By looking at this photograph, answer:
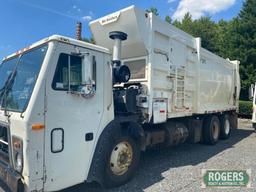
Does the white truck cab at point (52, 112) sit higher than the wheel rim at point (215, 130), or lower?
higher

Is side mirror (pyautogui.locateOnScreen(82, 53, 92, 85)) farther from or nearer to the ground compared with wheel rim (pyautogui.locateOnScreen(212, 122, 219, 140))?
farther from the ground

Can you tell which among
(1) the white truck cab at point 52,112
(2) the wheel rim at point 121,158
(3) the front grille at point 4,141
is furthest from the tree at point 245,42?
(3) the front grille at point 4,141

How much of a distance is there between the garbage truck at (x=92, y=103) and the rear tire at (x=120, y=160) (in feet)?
0.06

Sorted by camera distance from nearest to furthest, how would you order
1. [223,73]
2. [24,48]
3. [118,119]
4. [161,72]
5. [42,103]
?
[42,103] → [24,48] → [118,119] → [161,72] → [223,73]

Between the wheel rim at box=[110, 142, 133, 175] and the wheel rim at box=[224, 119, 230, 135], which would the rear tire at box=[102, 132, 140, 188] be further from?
the wheel rim at box=[224, 119, 230, 135]

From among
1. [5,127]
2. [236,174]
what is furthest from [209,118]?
[5,127]

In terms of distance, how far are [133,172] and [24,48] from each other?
306 cm

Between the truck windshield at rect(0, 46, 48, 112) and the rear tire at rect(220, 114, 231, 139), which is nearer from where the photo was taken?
the truck windshield at rect(0, 46, 48, 112)

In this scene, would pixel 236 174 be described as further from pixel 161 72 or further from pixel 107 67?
pixel 107 67

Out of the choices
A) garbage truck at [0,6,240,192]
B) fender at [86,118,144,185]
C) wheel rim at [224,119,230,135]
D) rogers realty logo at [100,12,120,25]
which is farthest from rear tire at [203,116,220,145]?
rogers realty logo at [100,12,120,25]

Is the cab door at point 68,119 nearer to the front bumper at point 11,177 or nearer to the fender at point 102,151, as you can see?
the fender at point 102,151

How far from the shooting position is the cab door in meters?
3.56

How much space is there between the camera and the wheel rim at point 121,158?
4.48m

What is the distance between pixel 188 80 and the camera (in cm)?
703
